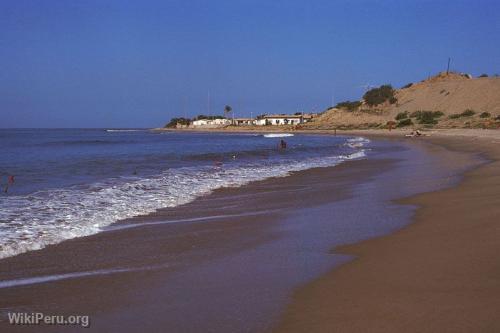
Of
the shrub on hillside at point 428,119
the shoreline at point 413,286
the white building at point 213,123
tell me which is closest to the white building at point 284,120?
the white building at point 213,123

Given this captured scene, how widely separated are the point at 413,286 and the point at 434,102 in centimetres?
11101

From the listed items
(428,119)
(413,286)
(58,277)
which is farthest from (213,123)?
(413,286)

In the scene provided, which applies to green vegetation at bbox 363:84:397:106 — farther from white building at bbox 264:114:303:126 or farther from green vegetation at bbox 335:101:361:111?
white building at bbox 264:114:303:126

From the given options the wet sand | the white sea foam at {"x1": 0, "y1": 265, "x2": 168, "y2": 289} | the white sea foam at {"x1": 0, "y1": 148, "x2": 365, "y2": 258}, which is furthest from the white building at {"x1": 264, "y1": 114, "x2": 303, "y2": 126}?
the white sea foam at {"x1": 0, "y1": 265, "x2": 168, "y2": 289}

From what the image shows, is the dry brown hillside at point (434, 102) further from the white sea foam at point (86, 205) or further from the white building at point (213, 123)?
the white sea foam at point (86, 205)

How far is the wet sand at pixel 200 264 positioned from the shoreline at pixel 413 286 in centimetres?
19

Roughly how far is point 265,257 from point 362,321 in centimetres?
251

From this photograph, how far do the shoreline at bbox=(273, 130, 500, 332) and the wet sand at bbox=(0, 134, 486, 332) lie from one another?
0.19 metres

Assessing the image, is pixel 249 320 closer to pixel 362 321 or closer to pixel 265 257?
pixel 362 321

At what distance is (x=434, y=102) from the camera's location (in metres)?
109

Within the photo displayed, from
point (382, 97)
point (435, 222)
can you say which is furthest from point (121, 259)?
point (382, 97)

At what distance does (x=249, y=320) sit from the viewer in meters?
4.25

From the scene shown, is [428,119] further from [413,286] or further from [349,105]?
[413,286]

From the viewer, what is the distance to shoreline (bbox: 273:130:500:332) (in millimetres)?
4074
